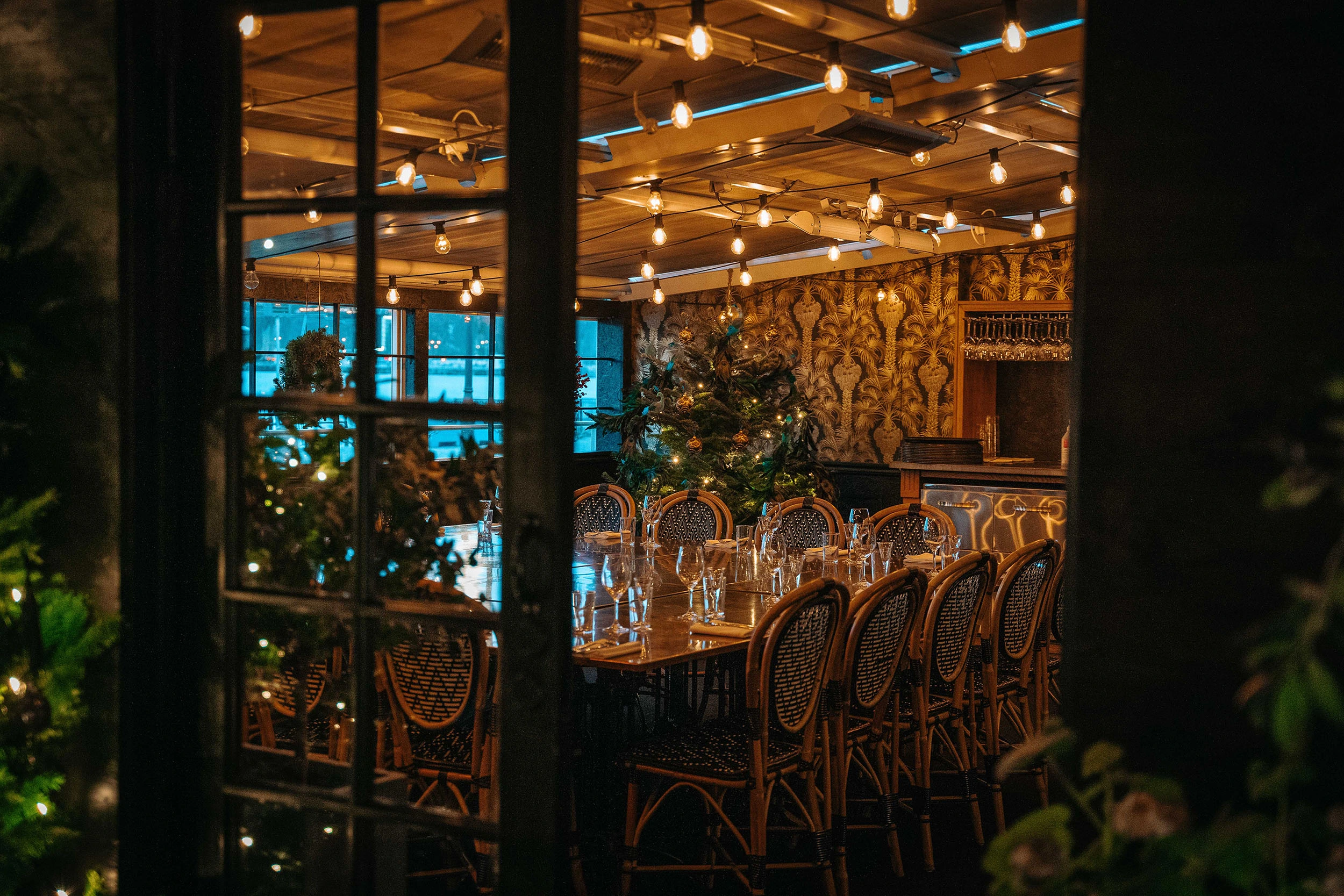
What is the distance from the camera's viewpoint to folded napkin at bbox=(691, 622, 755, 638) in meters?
4.03

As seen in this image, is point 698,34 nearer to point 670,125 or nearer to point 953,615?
point 953,615

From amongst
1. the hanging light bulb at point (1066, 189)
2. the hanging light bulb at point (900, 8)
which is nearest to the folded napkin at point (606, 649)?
the hanging light bulb at point (900, 8)

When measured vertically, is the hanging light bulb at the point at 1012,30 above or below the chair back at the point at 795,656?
above

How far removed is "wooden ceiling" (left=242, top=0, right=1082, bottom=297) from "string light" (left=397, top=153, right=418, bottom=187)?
0.13 ft

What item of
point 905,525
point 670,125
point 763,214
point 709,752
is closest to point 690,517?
point 905,525

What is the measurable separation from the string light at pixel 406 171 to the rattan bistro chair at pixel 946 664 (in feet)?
7.73

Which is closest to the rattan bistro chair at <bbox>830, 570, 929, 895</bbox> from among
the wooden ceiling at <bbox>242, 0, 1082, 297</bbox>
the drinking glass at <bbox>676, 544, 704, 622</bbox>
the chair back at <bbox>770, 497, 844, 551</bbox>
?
the drinking glass at <bbox>676, 544, 704, 622</bbox>

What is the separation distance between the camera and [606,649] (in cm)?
377

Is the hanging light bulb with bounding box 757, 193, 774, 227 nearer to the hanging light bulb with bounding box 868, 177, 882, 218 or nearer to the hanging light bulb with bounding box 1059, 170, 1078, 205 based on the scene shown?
the hanging light bulb with bounding box 868, 177, 882, 218

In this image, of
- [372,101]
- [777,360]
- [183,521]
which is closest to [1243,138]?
[372,101]

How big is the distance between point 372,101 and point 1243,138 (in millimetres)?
1429

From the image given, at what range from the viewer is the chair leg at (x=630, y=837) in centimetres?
377

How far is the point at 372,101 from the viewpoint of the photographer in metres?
2.18

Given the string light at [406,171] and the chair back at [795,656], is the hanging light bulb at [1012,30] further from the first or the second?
the string light at [406,171]
